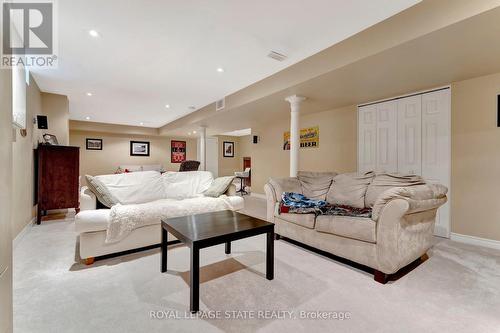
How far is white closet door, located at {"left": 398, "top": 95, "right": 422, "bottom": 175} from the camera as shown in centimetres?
357

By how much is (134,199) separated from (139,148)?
23.0ft

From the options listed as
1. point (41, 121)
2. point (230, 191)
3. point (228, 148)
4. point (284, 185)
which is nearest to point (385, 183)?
point (284, 185)

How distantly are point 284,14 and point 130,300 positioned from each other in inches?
111

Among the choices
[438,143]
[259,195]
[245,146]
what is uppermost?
[245,146]

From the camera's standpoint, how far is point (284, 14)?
2201 mm

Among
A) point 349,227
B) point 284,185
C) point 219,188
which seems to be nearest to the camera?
point 349,227

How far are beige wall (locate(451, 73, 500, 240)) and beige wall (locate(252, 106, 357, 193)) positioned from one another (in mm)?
1536

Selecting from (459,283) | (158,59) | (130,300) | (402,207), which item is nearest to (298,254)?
(402,207)

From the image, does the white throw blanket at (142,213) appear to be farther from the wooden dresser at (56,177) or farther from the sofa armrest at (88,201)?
the wooden dresser at (56,177)

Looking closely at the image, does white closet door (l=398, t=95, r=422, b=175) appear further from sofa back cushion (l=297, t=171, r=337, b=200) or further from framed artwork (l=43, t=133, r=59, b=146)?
framed artwork (l=43, t=133, r=59, b=146)

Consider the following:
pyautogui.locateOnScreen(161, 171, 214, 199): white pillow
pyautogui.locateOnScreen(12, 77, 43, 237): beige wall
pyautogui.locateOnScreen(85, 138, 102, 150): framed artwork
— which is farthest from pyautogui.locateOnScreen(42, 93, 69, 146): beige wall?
pyautogui.locateOnScreen(85, 138, 102, 150): framed artwork

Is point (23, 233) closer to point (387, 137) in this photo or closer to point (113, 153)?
point (387, 137)

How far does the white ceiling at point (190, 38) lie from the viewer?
82.9 inches

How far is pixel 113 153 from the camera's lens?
28.7 ft
